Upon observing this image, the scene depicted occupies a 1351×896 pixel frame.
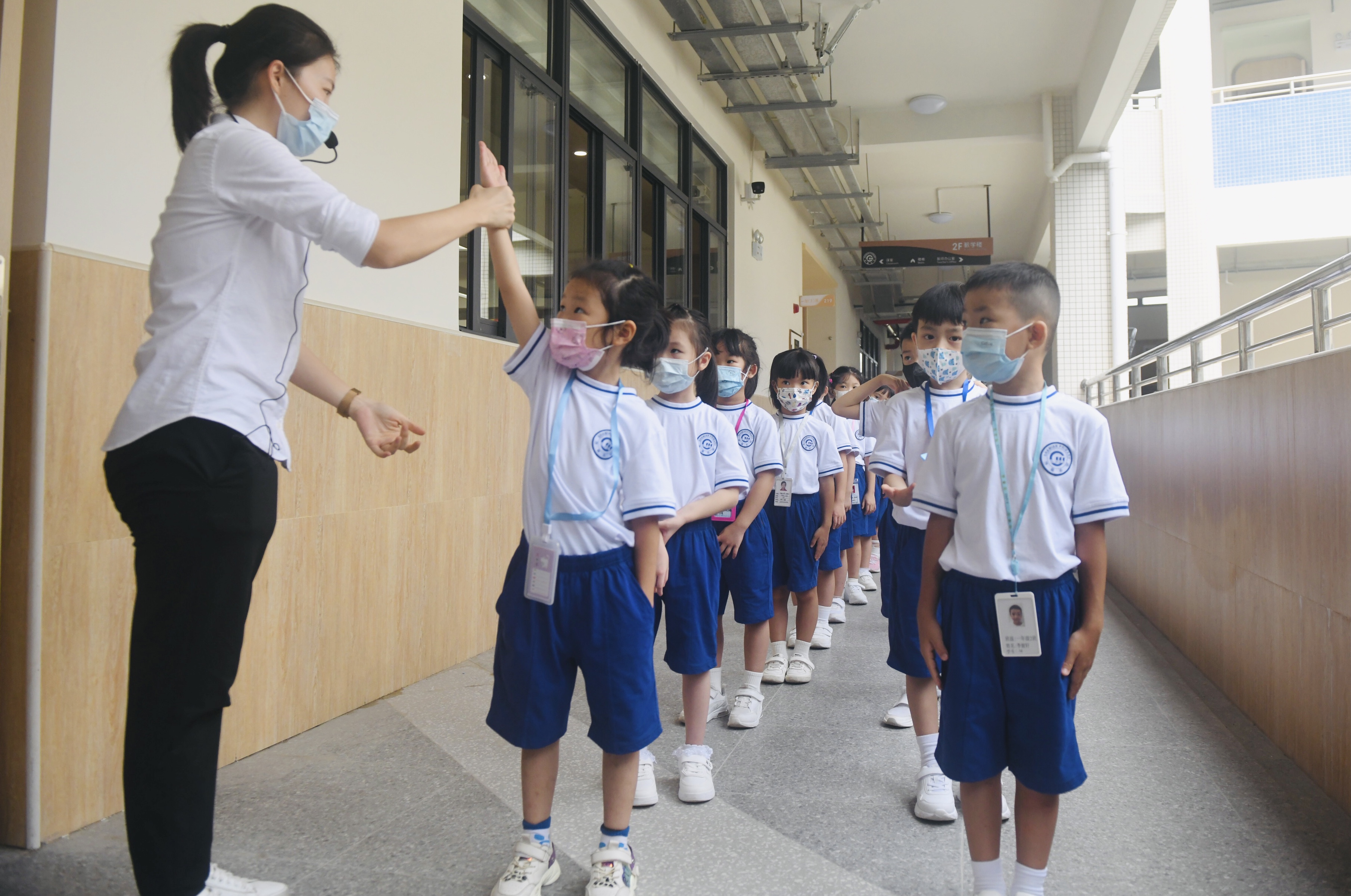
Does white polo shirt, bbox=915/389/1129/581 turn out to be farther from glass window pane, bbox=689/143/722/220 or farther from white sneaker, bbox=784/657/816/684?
glass window pane, bbox=689/143/722/220

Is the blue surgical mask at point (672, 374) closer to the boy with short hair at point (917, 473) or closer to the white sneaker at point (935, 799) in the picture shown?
the boy with short hair at point (917, 473)

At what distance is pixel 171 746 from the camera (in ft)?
4.78

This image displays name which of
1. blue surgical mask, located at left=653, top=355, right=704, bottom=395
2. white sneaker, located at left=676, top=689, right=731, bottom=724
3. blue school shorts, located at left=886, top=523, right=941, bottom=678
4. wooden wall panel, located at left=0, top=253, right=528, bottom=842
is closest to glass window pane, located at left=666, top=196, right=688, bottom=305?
wooden wall panel, located at left=0, top=253, right=528, bottom=842

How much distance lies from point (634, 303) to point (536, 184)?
3.35 metres

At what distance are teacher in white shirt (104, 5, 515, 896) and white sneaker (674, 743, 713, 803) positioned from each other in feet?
3.83

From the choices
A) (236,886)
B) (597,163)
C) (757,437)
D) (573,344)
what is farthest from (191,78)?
(597,163)

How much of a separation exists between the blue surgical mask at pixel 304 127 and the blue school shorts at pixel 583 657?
0.88 meters

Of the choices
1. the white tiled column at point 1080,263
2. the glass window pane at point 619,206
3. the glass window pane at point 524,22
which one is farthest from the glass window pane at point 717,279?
the white tiled column at point 1080,263

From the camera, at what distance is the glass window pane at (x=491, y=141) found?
14.0 ft

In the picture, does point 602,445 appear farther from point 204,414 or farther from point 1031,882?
point 1031,882

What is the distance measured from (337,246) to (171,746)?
0.84 meters

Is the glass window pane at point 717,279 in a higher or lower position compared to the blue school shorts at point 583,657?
higher

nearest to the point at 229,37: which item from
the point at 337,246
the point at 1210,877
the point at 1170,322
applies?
the point at 337,246

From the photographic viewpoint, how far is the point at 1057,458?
1674 mm
